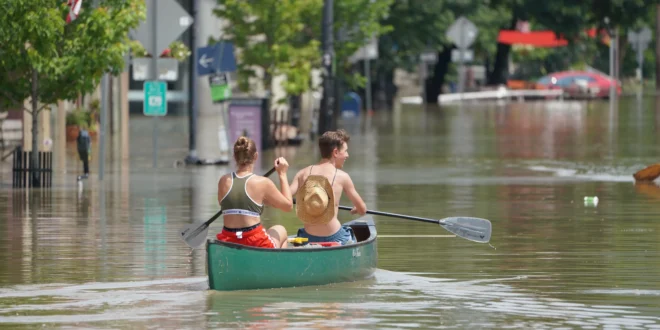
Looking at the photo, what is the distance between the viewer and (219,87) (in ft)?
111

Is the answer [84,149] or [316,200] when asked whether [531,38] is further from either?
[316,200]

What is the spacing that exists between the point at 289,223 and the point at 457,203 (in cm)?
333

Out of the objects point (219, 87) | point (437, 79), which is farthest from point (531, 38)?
point (219, 87)

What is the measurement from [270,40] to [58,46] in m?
17.6

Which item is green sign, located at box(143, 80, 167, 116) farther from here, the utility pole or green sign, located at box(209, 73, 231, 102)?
the utility pole

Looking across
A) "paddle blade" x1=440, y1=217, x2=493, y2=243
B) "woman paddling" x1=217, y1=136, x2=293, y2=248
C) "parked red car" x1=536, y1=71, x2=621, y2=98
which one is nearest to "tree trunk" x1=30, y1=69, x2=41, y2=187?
"paddle blade" x1=440, y1=217, x2=493, y2=243

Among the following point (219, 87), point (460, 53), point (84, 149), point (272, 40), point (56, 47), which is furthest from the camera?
point (460, 53)

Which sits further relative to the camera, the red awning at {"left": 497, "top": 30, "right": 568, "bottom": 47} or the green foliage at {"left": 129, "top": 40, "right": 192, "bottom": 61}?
the red awning at {"left": 497, "top": 30, "right": 568, "bottom": 47}

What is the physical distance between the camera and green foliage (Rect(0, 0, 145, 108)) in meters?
25.0

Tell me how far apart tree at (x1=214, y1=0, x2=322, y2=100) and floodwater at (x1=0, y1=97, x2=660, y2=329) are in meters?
5.99

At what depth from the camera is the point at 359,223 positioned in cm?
1647

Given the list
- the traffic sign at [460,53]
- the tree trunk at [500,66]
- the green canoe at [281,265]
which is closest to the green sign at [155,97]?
the green canoe at [281,265]

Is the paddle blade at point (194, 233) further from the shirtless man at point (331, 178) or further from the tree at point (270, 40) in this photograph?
the tree at point (270, 40)

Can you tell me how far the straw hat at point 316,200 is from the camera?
1480 cm
